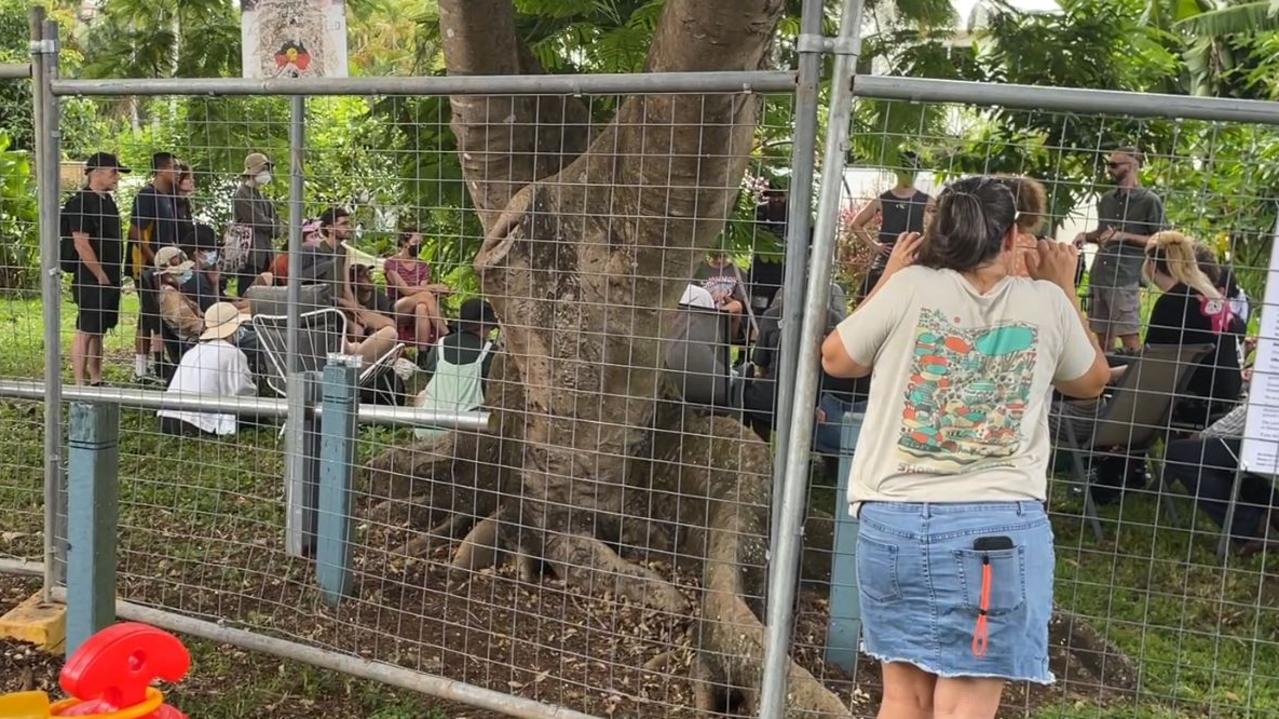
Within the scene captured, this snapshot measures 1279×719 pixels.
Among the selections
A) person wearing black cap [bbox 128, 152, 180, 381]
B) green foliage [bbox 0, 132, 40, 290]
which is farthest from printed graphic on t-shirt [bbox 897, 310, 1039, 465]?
green foliage [bbox 0, 132, 40, 290]

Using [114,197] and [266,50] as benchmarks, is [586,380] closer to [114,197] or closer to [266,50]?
[266,50]

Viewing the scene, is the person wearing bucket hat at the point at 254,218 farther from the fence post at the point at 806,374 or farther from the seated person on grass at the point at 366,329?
the fence post at the point at 806,374

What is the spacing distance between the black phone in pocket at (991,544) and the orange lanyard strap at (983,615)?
0.09 feet

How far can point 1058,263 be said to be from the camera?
288 centimetres

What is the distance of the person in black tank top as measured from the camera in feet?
12.3

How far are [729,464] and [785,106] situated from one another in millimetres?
1790

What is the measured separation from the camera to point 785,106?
553 cm

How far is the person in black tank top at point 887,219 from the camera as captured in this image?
3.75m

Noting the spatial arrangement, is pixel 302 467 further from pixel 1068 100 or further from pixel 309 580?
pixel 1068 100

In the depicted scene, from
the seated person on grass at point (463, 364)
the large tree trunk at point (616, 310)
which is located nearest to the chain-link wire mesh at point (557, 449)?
the large tree trunk at point (616, 310)

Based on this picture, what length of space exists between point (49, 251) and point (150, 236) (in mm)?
3092

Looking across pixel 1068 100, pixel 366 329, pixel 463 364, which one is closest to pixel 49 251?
pixel 366 329

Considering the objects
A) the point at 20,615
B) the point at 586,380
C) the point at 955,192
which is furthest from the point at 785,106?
the point at 20,615

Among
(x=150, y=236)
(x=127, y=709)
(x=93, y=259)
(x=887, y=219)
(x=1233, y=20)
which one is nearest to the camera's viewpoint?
(x=127, y=709)
